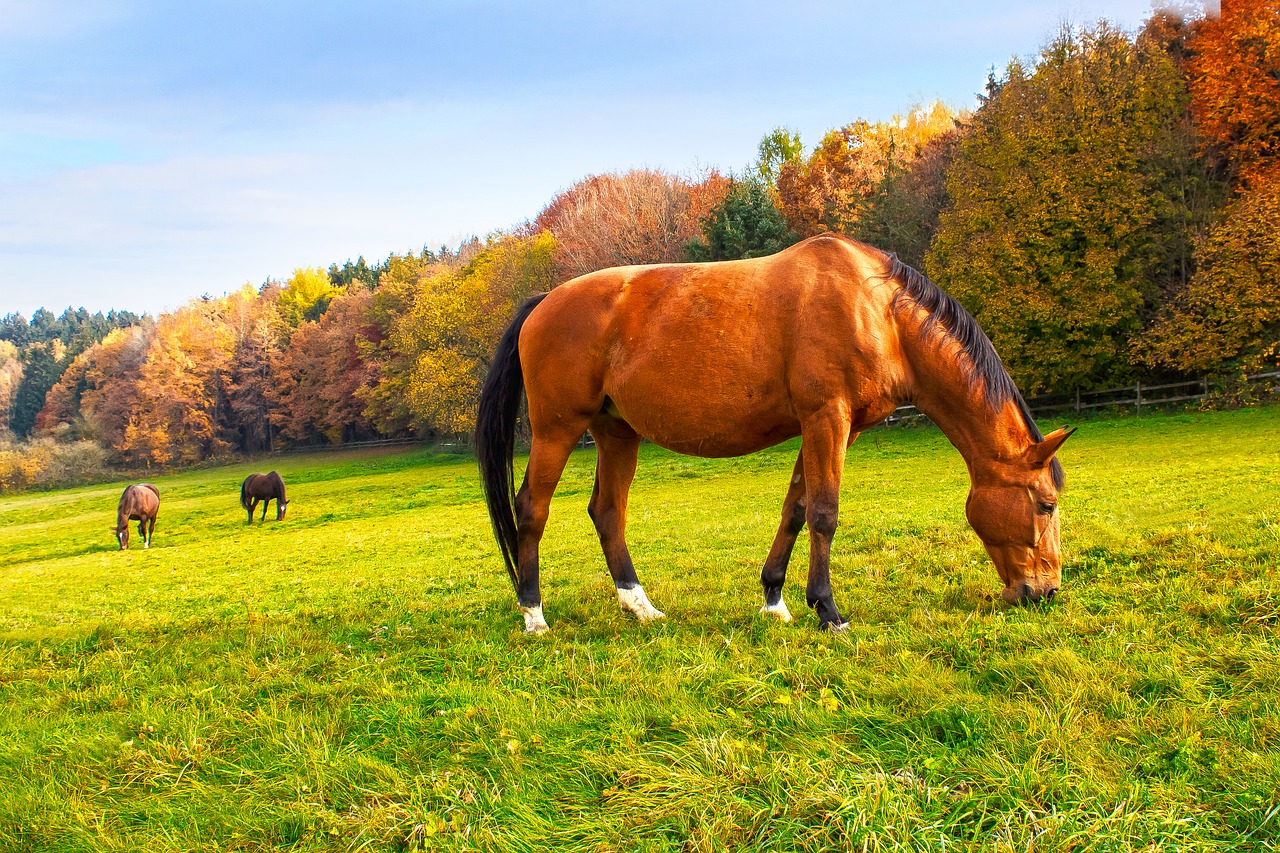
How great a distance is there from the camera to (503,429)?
6.24 metres

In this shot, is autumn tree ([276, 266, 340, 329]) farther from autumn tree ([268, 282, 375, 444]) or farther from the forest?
the forest

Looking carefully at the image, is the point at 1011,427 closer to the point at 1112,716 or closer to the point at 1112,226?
the point at 1112,716

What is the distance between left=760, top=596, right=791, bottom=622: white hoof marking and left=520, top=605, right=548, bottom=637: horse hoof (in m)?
1.60

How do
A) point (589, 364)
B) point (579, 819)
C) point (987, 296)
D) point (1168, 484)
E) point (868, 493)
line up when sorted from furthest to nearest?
point (987, 296)
point (868, 493)
point (1168, 484)
point (589, 364)
point (579, 819)

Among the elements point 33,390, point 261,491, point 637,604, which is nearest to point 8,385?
point 33,390

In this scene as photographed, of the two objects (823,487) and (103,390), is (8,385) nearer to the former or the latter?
(103,390)

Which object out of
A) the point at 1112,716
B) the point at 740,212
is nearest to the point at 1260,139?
the point at 740,212

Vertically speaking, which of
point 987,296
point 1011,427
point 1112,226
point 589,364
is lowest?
point 1011,427

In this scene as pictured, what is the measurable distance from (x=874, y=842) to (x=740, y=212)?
120ft

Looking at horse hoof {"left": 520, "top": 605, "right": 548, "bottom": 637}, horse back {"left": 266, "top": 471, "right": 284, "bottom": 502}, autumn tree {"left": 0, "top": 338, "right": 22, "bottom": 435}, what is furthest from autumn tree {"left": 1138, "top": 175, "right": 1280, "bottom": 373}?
autumn tree {"left": 0, "top": 338, "right": 22, "bottom": 435}

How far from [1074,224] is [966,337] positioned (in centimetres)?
2621

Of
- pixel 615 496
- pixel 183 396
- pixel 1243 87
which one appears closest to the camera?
pixel 615 496

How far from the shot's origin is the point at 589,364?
567 cm

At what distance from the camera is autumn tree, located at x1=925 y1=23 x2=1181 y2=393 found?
26.4 meters
